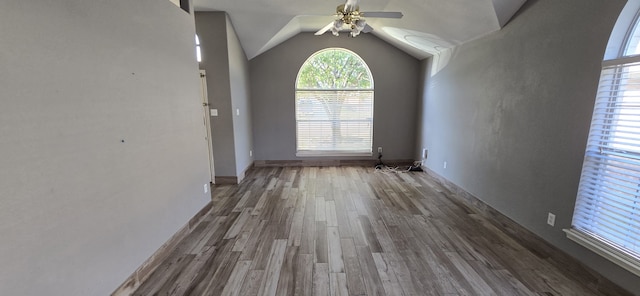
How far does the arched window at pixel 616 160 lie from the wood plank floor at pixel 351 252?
387 millimetres

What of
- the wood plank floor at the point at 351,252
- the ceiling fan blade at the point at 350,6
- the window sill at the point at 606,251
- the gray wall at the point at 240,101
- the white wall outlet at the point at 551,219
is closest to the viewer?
the window sill at the point at 606,251

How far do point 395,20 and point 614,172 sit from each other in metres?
3.07

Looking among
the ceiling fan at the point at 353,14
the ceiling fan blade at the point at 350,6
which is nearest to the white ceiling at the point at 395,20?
the ceiling fan at the point at 353,14

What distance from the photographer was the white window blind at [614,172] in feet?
5.64

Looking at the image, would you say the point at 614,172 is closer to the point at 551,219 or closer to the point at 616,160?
the point at 616,160

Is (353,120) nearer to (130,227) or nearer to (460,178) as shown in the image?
(460,178)

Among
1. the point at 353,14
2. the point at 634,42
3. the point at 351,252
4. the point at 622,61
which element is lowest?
the point at 351,252

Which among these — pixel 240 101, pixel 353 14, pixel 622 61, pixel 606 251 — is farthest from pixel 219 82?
pixel 606 251

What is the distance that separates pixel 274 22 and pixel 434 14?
2312 mm

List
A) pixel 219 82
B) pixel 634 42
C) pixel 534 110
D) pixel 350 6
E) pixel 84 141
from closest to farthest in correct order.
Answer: pixel 84 141 → pixel 634 42 → pixel 534 110 → pixel 350 6 → pixel 219 82

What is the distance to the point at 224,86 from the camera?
403 centimetres

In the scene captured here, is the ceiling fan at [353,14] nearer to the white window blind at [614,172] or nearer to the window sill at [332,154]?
the white window blind at [614,172]

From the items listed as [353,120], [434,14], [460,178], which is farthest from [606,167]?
[353,120]

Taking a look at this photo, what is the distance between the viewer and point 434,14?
3.29 metres
